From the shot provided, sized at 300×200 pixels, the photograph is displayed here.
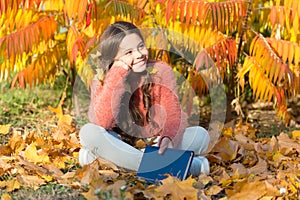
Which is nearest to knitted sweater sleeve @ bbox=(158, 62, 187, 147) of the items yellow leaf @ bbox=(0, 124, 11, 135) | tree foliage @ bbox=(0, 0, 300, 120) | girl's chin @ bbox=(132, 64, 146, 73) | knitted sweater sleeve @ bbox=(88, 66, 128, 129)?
girl's chin @ bbox=(132, 64, 146, 73)

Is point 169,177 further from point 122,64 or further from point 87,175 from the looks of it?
point 122,64

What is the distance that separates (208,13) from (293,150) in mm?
907

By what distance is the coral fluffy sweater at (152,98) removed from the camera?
106 inches

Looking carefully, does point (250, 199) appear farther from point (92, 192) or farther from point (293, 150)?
point (293, 150)

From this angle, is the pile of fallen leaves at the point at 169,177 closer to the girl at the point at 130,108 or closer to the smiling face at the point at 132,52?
the girl at the point at 130,108

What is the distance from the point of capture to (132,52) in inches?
107

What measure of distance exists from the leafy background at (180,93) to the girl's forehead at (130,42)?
30 centimetres

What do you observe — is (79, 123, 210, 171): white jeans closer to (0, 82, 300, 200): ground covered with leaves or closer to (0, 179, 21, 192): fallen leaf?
(0, 82, 300, 200): ground covered with leaves

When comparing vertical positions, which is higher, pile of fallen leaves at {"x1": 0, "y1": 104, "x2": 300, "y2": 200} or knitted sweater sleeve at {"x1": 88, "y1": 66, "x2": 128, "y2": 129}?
knitted sweater sleeve at {"x1": 88, "y1": 66, "x2": 128, "y2": 129}

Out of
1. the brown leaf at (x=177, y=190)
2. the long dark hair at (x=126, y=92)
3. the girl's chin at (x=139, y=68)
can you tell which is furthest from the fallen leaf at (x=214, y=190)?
the girl's chin at (x=139, y=68)

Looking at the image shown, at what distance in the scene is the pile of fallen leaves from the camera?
2281mm

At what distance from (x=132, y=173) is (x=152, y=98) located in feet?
1.36

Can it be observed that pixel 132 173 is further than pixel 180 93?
No

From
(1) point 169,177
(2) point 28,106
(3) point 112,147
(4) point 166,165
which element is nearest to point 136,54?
(3) point 112,147
